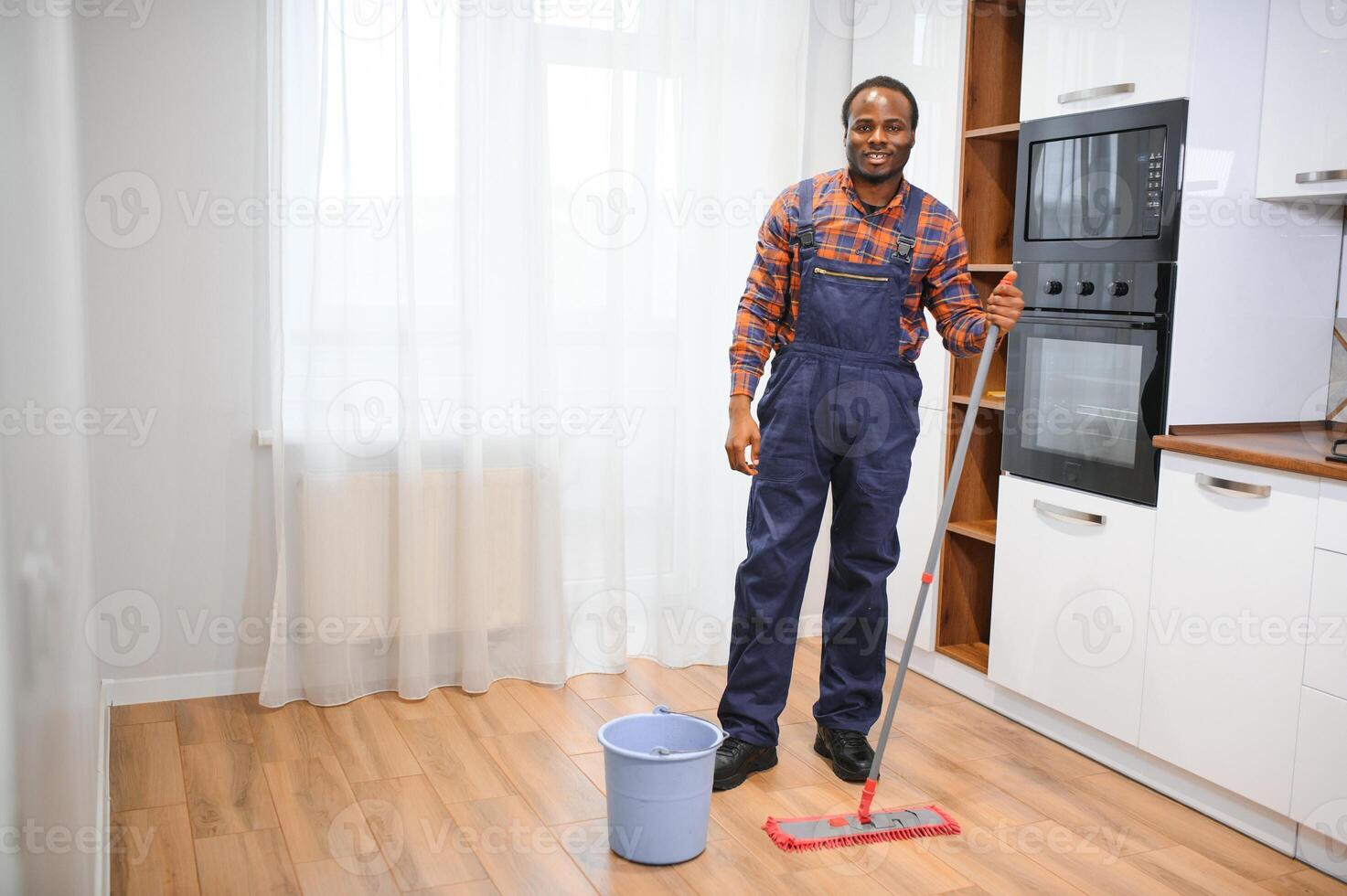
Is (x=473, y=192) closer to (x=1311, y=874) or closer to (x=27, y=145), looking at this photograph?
(x=27, y=145)

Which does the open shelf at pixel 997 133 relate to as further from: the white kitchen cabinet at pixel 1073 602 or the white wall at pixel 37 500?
the white wall at pixel 37 500

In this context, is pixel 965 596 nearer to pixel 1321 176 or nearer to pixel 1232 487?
pixel 1232 487

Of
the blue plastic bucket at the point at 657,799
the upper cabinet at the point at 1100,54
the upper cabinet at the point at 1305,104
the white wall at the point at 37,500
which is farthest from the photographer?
the upper cabinet at the point at 1100,54

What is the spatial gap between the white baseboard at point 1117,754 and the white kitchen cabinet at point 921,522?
110 mm

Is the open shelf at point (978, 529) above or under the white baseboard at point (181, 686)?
above

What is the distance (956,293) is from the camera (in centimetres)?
262

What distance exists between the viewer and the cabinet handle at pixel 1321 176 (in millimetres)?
2428

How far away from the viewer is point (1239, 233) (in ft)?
8.63

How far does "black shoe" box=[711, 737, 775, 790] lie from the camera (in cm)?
261

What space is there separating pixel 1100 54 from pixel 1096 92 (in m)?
0.09

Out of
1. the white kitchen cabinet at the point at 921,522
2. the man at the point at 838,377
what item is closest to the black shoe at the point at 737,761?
the man at the point at 838,377

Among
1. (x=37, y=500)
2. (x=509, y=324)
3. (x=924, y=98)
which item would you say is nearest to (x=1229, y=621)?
(x=924, y=98)

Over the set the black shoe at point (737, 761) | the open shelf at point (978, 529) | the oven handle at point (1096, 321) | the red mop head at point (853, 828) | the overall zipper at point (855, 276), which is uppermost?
the overall zipper at point (855, 276)

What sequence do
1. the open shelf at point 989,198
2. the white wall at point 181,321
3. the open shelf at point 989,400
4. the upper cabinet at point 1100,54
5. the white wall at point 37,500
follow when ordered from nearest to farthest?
the white wall at point 37,500
the upper cabinet at point 1100,54
the white wall at point 181,321
the open shelf at point 989,400
the open shelf at point 989,198
